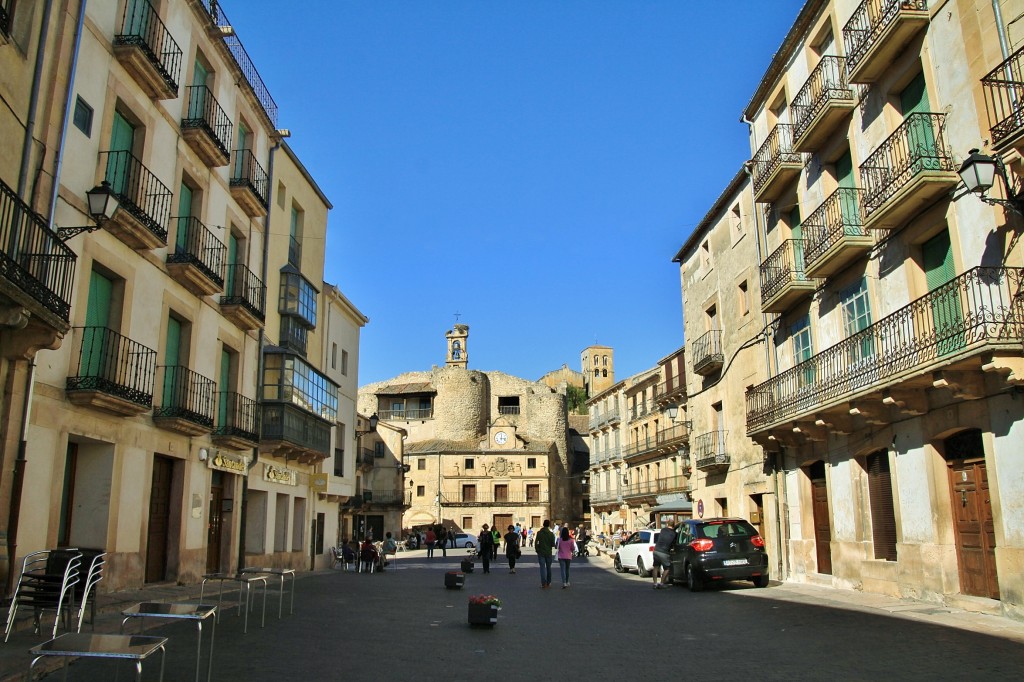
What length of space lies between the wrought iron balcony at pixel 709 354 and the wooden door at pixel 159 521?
1743 cm

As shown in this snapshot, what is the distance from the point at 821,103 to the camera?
1723cm

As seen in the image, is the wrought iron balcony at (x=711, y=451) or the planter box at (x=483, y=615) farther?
the wrought iron balcony at (x=711, y=451)

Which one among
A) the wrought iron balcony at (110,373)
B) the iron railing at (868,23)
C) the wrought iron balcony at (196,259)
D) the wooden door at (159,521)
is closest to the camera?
the wrought iron balcony at (110,373)

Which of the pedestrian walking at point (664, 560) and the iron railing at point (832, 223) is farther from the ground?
the iron railing at point (832, 223)

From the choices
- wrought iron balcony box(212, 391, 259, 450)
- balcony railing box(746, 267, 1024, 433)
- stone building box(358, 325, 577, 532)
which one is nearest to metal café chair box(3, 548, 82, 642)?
wrought iron balcony box(212, 391, 259, 450)

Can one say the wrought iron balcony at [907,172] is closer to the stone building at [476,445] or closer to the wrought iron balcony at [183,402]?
the wrought iron balcony at [183,402]

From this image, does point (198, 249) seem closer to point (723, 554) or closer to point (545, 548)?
point (545, 548)

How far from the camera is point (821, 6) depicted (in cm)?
1797

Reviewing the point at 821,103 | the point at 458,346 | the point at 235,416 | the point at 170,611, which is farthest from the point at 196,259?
the point at 458,346

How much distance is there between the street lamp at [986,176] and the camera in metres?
10.8

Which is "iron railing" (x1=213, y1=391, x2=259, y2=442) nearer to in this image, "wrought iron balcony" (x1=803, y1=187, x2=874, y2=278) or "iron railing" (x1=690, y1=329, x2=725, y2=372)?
"wrought iron balcony" (x1=803, y1=187, x2=874, y2=278)

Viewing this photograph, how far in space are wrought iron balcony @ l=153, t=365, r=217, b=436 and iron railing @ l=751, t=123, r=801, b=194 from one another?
14458 mm

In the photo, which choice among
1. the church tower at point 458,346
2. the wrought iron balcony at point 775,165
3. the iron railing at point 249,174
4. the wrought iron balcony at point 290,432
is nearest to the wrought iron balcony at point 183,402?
the wrought iron balcony at point 290,432

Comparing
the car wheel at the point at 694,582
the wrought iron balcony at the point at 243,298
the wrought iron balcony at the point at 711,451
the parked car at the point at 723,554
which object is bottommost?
the car wheel at the point at 694,582
